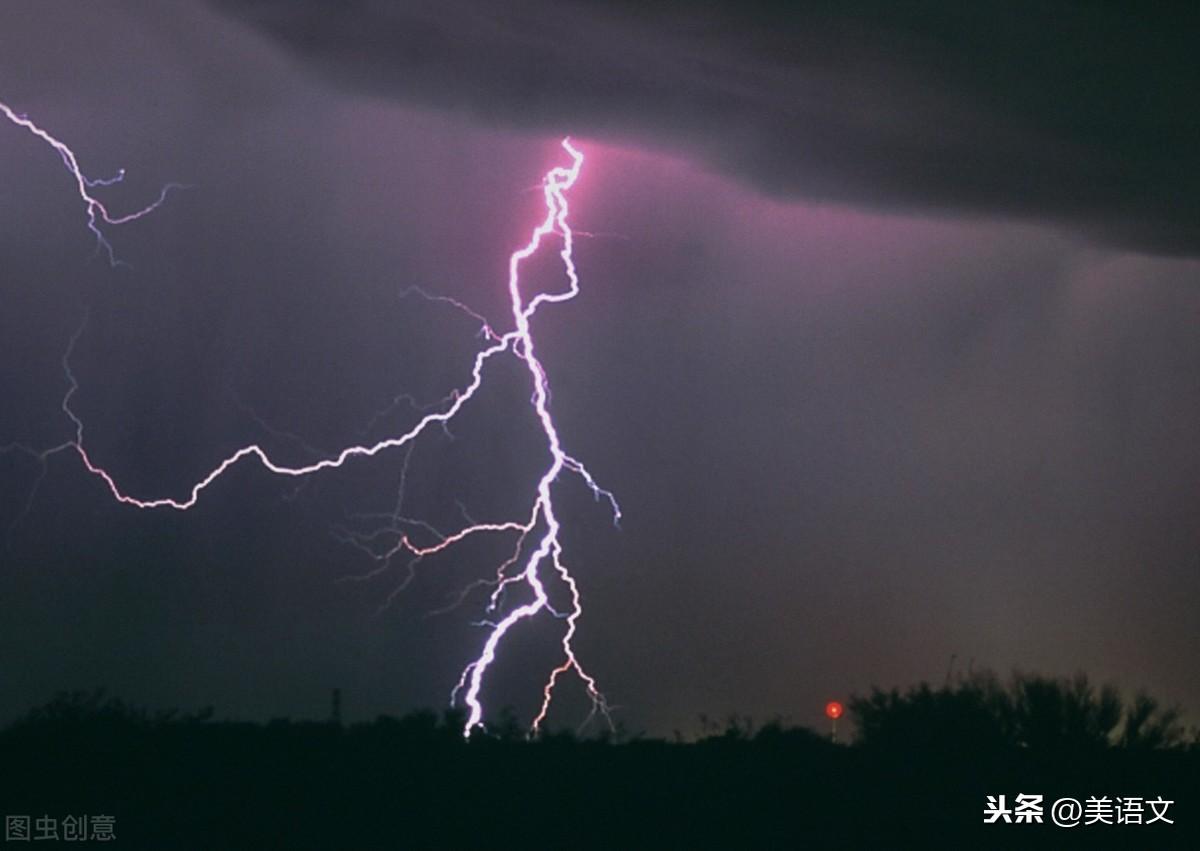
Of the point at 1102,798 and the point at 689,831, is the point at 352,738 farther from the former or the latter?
the point at 1102,798

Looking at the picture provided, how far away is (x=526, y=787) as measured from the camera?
1845cm

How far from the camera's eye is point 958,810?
60.6 ft

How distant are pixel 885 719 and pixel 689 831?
774cm

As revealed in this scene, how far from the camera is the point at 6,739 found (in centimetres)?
1923

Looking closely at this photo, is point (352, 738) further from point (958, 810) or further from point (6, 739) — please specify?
point (958, 810)

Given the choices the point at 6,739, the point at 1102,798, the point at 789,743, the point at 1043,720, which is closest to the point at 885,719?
the point at 1043,720

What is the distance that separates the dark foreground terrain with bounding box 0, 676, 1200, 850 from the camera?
16984mm

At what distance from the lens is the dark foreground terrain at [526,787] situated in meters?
17.0

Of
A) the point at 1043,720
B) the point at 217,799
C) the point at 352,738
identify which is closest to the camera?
the point at 217,799

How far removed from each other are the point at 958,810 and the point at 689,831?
112 inches

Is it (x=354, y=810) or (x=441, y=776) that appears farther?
(x=441, y=776)

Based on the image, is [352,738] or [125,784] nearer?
[125,784]

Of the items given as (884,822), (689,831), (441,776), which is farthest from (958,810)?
(441,776)

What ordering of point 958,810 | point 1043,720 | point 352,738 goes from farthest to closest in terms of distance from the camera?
point 1043,720, point 352,738, point 958,810
